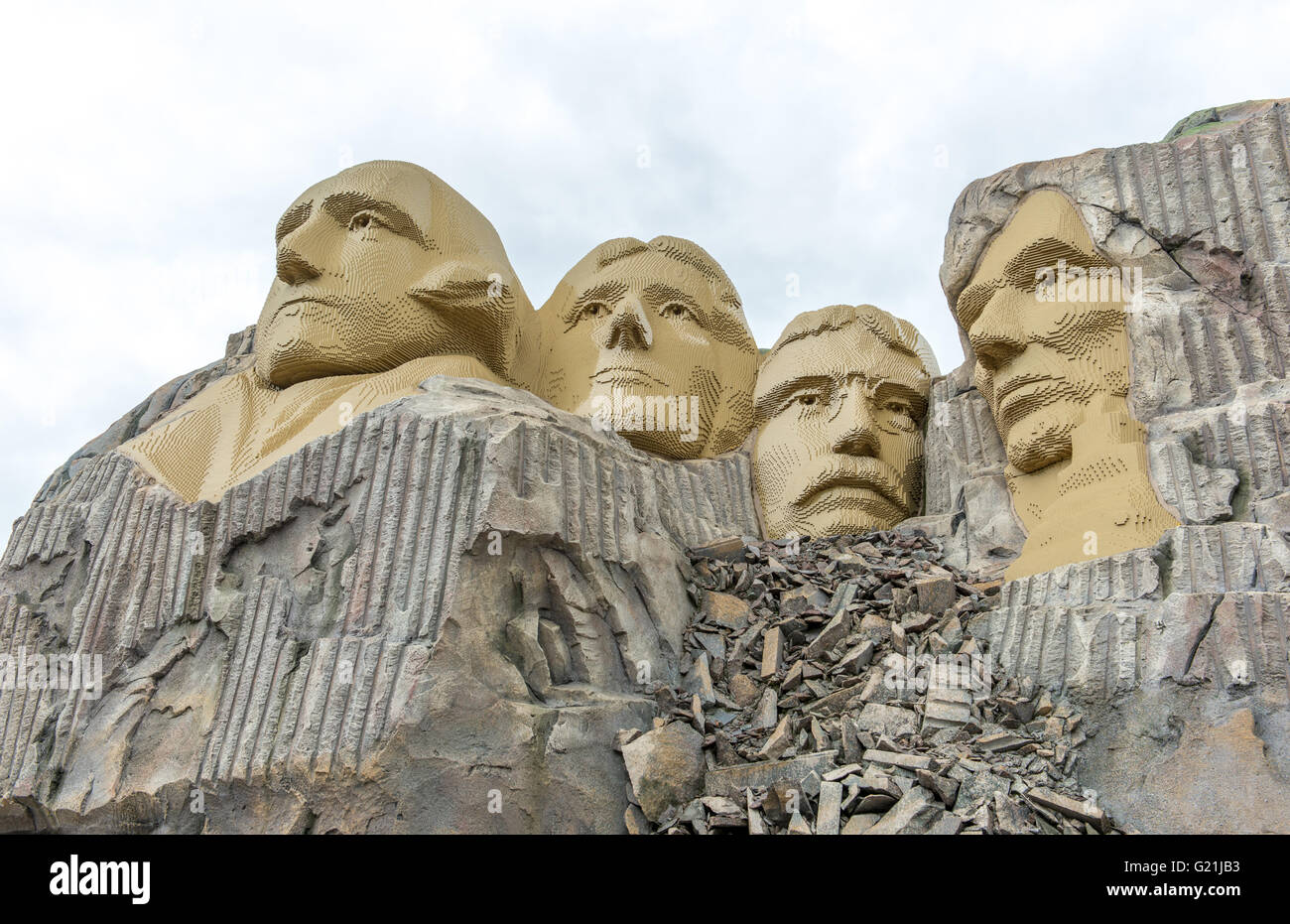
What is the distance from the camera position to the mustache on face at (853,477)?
277 inches

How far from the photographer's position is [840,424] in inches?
281

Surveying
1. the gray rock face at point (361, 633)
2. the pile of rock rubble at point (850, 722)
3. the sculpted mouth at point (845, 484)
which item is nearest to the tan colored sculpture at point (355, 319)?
the gray rock face at point (361, 633)

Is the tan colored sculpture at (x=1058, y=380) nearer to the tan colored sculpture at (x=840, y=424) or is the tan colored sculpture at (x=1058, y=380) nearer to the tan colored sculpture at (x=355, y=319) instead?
the tan colored sculpture at (x=840, y=424)

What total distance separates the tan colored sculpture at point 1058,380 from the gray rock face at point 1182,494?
125 millimetres

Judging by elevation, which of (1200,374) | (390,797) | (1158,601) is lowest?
Answer: (390,797)

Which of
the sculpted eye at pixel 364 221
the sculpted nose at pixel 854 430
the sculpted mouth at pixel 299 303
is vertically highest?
the sculpted eye at pixel 364 221

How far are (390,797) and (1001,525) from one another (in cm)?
372

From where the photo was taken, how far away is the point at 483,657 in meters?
4.78

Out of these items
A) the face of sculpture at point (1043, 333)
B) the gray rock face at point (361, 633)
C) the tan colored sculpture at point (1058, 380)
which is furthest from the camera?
the face of sculpture at point (1043, 333)

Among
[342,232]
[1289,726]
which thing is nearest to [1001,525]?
[1289,726]

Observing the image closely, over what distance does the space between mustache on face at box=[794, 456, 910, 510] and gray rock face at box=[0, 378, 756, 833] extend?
1.43 meters

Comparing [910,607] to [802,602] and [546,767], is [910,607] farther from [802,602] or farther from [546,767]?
[546,767]

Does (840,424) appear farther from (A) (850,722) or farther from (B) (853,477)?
(A) (850,722)

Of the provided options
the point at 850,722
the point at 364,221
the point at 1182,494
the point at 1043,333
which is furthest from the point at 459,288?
the point at 1182,494
